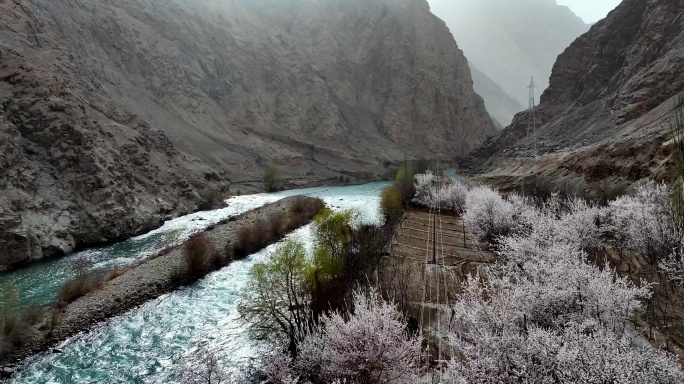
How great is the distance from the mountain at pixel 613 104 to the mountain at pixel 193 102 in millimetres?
42233

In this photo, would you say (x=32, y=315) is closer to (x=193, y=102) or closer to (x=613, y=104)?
(x=613, y=104)

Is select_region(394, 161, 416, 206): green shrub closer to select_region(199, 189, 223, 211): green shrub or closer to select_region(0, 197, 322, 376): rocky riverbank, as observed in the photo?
select_region(199, 189, 223, 211): green shrub

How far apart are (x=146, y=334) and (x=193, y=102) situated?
313ft

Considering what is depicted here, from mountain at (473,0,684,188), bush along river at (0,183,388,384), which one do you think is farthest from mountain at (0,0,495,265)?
mountain at (473,0,684,188)

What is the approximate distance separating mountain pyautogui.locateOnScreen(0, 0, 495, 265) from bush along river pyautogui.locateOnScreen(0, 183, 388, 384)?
18.2 ft

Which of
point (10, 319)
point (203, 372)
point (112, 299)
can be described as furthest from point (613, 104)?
point (10, 319)

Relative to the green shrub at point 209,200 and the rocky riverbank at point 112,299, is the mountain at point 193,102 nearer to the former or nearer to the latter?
the green shrub at point 209,200

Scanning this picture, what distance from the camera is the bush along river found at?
52.4 ft

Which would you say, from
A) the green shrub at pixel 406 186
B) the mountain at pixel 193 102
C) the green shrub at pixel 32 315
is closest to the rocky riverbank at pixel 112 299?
the green shrub at pixel 32 315

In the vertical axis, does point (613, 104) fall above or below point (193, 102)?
below

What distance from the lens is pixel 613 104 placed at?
59.8 meters

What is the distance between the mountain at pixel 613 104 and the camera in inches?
1345

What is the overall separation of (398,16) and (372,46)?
1612 cm

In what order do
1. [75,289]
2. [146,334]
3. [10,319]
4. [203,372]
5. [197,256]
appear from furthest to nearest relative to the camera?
[197,256] < [75,289] < [146,334] < [10,319] < [203,372]
